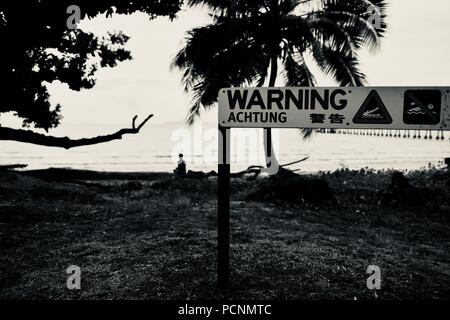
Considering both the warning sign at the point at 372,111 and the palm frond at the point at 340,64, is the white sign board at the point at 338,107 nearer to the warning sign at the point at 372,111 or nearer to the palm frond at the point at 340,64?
the warning sign at the point at 372,111

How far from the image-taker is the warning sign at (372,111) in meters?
2.88

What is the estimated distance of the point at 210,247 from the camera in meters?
4.79

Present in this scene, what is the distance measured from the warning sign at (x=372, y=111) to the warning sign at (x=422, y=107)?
0.16 m

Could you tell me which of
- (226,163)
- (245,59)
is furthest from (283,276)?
(245,59)

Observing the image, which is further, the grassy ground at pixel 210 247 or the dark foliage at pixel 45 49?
the dark foliage at pixel 45 49

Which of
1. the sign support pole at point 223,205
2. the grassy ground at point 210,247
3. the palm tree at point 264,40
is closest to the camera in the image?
the sign support pole at point 223,205

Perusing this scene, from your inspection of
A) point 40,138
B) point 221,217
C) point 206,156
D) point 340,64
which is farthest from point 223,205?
point 206,156

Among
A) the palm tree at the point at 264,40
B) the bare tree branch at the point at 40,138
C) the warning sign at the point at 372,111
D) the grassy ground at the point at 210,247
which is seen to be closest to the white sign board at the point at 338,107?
the warning sign at the point at 372,111

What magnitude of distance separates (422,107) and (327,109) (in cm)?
69

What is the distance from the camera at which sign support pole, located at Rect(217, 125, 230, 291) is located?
320cm

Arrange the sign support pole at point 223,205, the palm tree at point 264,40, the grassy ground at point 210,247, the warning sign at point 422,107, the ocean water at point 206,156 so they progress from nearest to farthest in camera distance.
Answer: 1. the warning sign at point 422,107
2. the sign support pole at point 223,205
3. the grassy ground at point 210,247
4. the palm tree at point 264,40
5. the ocean water at point 206,156

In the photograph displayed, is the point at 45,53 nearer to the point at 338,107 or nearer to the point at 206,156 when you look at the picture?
the point at 338,107
